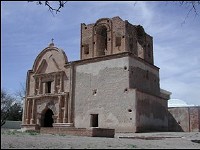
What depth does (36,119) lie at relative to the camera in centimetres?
2930

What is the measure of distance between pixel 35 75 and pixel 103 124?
32.5 feet

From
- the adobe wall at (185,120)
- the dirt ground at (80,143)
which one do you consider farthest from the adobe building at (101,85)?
the dirt ground at (80,143)

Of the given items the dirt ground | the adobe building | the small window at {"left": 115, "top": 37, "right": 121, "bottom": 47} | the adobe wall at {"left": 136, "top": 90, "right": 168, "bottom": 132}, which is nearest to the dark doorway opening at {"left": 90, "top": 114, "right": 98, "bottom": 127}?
the adobe building

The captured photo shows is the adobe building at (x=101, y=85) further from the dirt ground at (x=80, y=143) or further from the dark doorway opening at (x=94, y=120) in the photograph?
the dirt ground at (x=80, y=143)

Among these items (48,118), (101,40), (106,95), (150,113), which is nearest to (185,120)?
(150,113)

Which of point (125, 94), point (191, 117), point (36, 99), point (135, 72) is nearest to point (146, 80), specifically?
point (135, 72)

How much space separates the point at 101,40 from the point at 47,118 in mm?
9042

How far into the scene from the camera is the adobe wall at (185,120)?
3092 cm

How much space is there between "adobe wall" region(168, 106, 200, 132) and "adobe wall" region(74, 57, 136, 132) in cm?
938

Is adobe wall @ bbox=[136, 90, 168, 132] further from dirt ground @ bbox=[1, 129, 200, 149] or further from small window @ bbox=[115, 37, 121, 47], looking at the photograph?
dirt ground @ bbox=[1, 129, 200, 149]

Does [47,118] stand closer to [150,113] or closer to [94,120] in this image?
[94,120]

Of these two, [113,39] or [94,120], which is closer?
[94,120]

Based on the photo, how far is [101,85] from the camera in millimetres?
25500

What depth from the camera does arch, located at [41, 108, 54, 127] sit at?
2912 centimetres
